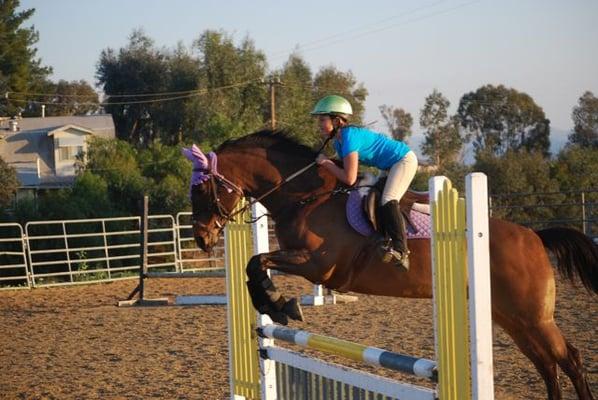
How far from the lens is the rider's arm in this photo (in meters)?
5.64

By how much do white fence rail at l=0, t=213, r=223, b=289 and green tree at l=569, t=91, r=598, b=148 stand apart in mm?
41769

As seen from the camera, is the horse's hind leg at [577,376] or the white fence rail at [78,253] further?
the white fence rail at [78,253]

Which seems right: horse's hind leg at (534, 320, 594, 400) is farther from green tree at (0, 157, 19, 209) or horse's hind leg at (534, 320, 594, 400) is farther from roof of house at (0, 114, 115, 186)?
roof of house at (0, 114, 115, 186)

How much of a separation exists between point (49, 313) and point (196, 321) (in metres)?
3.74

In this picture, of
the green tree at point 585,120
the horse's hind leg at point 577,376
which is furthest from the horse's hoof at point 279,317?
the green tree at point 585,120

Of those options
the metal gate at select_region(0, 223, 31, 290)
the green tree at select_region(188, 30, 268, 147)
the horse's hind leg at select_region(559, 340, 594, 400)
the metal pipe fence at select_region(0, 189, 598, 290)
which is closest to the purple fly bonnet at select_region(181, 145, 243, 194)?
the horse's hind leg at select_region(559, 340, 594, 400)

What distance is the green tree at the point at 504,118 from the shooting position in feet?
A: 216

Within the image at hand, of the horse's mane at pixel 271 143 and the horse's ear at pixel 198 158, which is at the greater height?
the horse's mane at pixel 271 143

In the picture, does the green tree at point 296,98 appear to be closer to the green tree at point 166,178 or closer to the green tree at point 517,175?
the green tree at point 166,178

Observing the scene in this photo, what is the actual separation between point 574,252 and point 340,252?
182 cm

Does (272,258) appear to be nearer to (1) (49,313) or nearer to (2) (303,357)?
(2) (303,357)

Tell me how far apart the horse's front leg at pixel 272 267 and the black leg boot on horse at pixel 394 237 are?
0.55m

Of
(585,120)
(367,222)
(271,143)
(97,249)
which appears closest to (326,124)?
(271,143)

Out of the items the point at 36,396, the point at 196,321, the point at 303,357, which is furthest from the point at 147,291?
the point at 303,357
